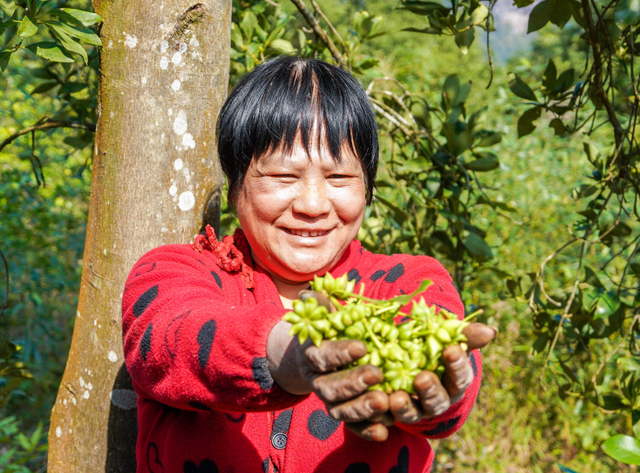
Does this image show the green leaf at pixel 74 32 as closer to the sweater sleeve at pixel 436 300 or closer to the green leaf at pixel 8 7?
the green leaf at pixel 8 7

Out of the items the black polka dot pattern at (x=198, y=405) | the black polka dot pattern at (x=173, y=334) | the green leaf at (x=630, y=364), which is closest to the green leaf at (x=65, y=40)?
the black polka dot pattern at (x=173, y=334)

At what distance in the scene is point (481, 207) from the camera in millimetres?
3783

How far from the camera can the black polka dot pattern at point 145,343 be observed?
932 mm

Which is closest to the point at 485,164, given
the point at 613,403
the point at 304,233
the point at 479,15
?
the point at 479,15

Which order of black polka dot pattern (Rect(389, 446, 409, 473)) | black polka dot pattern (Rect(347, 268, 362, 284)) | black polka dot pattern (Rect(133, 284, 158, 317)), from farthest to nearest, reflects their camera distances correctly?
black polka dot pattern (Rect(347, 268, 362, 284)), black polka dot pattern (Rect(389, 446, 409, 473)), black polka dot pattern (Rect(133, 284, 158, 317))

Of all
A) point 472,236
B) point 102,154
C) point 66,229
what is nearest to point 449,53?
point 66,229

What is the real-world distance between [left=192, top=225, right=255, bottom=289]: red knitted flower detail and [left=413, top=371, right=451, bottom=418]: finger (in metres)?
0.66

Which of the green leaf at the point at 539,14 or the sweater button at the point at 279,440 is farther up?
the green leaf at the point at 539,14

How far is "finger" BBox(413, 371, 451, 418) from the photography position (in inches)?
26.6

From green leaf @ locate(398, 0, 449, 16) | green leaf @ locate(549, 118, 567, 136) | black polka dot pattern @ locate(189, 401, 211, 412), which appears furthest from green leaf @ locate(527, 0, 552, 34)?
black polka dot pattern @ locate(189, 401, 211, 412)

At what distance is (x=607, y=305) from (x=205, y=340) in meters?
1.54

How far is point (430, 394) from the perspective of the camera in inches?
27.0

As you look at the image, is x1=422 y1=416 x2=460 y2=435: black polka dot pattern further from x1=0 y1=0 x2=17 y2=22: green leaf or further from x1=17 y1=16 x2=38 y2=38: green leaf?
x1=0 y1=0 x2=17 y2=22: green leaf

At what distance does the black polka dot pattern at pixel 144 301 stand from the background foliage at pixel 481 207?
0.62m
